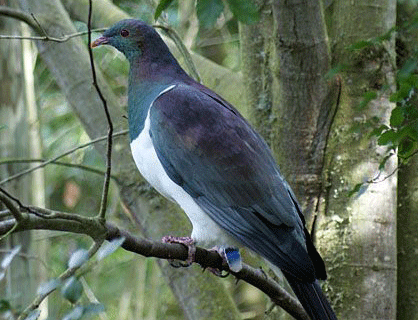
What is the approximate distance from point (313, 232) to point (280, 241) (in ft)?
2.31

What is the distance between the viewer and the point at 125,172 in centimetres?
370

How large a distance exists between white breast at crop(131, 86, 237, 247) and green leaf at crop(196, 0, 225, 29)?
73 cm

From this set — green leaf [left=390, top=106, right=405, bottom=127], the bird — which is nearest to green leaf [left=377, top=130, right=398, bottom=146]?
green leaf [left=390, top=106, right=405, bottom=127]

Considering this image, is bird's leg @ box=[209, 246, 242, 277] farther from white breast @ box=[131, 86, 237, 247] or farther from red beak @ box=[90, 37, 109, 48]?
red beak @ box=[90, 37, 109, 48]

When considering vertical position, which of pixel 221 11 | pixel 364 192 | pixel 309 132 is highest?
pixel 221 11

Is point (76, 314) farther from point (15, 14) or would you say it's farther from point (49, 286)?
point (15, 14)

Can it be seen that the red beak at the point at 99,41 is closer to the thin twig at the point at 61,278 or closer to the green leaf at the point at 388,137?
the green leaf at the point at 388,137

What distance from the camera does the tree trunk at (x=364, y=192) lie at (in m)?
3.16

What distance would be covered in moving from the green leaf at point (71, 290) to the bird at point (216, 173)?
98cm

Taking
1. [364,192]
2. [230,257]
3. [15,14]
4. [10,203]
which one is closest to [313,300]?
[230,257]

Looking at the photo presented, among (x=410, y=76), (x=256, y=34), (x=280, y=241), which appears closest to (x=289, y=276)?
(x=280, y=241)

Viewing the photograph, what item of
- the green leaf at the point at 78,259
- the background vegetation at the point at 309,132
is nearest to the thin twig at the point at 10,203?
the green leaf at the point at 78,259

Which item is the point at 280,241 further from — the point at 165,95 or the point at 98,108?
the point at 98,108

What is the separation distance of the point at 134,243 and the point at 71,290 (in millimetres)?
394
